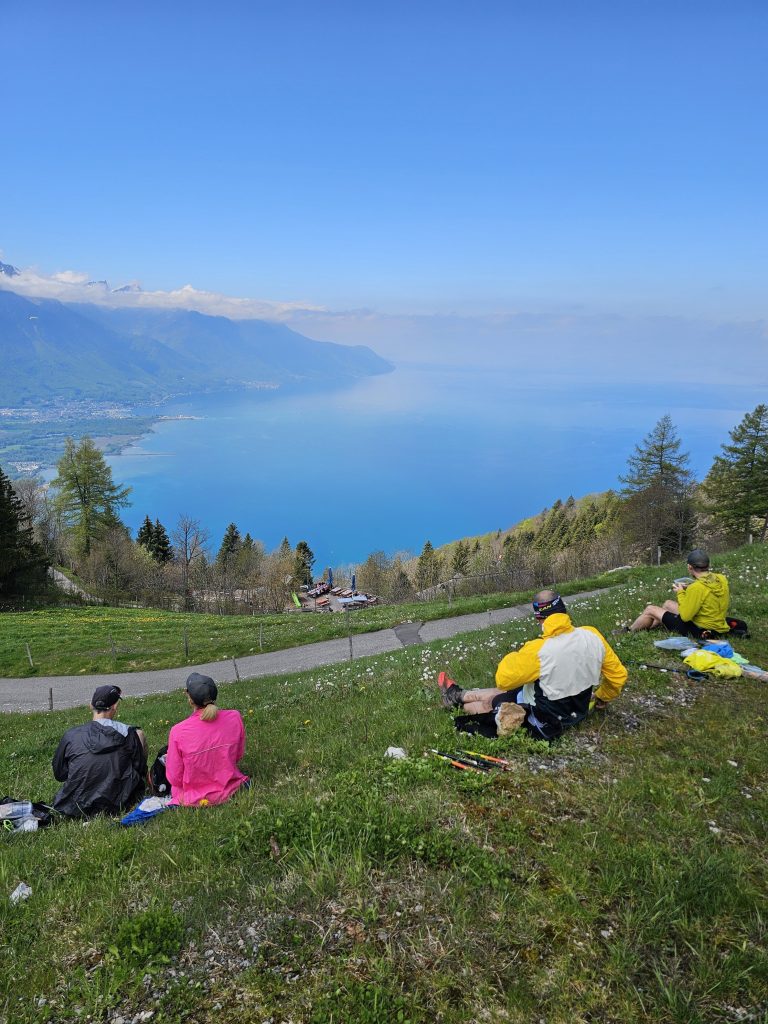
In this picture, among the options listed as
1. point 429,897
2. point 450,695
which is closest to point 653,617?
point 450,695

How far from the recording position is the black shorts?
9734mm

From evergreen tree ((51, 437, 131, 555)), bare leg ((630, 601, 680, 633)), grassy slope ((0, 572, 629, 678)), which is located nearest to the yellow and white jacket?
bare leg ((630, 601, 680, 633))

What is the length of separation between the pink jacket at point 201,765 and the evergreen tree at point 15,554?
49.6 m

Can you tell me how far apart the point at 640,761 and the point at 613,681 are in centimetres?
105

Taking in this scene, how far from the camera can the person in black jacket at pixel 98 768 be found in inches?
260

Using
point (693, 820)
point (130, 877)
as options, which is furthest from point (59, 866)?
point (693, 820)

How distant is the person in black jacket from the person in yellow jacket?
487 cm

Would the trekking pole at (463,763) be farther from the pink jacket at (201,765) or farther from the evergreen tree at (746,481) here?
the evergreen tree at (746,481)

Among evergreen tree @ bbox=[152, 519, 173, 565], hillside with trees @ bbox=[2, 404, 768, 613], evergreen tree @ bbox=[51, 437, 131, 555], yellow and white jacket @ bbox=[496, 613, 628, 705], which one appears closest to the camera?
yellow and white jacket @ bbox=[496, 613, 628, 705]

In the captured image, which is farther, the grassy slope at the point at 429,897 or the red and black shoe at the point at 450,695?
the red and black shoe at the point at 450,695

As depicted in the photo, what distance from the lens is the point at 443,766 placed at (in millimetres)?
5902

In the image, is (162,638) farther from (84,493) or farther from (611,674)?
(84,493)

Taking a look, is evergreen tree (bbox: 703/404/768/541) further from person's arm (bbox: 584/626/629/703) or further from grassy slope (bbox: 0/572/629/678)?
person's arm (bbox: 584/626/629/703)

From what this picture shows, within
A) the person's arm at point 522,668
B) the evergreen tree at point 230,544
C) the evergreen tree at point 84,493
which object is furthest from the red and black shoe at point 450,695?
the evergreen tree at point 230,544
